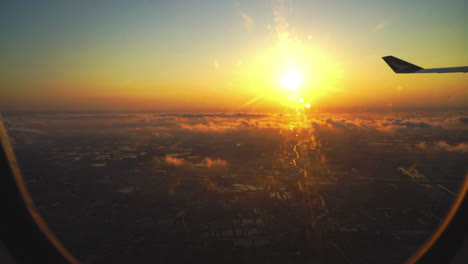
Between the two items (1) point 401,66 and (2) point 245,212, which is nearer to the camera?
(1) point 401,66

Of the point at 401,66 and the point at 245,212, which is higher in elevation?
the point at 401,66

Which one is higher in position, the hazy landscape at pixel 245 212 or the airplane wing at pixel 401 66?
the airplane wing at pixel 401 66

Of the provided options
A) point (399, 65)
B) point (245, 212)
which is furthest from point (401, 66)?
point (245, 212)

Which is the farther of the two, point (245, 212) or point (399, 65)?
point (245, 212)

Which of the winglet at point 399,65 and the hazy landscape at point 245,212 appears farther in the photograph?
the hazy landscape at point 245,212

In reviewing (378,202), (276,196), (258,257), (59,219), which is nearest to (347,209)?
(378,202)

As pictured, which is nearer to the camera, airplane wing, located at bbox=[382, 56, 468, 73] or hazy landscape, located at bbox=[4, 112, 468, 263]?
airplane wing, located at bbox=[382, 56, 468, 73]

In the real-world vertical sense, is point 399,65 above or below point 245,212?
above

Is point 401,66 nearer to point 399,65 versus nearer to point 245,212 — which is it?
point 399,65
